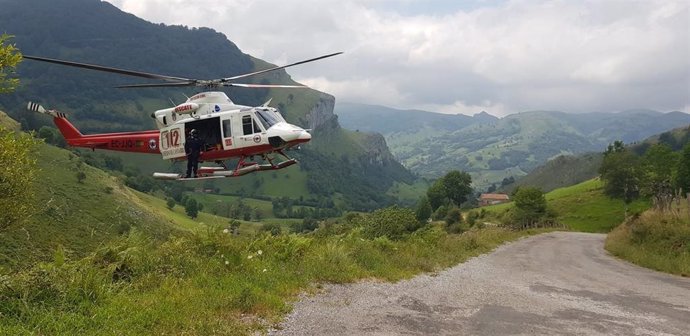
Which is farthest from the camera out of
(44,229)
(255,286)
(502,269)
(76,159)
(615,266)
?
(76,159)

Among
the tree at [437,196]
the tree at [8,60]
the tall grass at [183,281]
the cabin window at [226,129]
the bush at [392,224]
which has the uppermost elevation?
the tree at [8,60]

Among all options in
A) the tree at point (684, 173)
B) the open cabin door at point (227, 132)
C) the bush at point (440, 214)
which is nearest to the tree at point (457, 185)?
the bush at point (440, 214)

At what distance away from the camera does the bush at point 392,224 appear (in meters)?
29.1

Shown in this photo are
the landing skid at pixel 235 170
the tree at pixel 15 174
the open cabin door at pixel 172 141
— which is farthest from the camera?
the open cabin door at pixel 172 141

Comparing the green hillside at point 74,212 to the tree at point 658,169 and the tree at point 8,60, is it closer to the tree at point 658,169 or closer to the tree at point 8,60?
the tree at point 8,60

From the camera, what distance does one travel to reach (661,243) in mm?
25250

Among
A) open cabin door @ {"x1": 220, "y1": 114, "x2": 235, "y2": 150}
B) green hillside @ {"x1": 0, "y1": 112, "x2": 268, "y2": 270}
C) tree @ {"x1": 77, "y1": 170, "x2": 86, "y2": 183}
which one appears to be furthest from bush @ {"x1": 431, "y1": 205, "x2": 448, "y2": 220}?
open cabin door @ {"x1": 220, "y1": 114, "x2": 235, "y2": 150}

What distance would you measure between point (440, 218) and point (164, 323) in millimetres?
122935

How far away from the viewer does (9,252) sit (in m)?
65.6

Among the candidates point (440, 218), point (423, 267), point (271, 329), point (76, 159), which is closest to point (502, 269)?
point (423, 267)

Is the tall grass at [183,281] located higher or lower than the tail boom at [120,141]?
lower

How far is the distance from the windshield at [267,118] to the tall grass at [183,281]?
21.5 feet

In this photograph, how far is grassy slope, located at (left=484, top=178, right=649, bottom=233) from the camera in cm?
10125

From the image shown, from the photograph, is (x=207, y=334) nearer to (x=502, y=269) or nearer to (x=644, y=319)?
(x=644, y=319)
